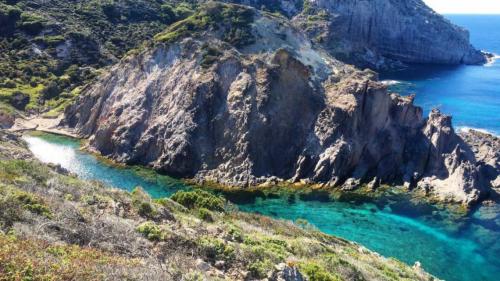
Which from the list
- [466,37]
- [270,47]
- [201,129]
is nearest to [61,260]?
[201,129]

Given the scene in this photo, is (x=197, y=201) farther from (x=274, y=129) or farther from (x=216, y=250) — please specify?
(x=274, y=129)

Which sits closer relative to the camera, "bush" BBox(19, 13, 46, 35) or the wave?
"bush" BBox(19, 13, 46, 35)

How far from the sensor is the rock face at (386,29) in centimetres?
14062

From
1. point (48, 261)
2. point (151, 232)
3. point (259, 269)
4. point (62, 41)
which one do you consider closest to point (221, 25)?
point (62, 41)

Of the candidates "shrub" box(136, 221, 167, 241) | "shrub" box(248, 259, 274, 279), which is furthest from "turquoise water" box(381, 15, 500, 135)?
"shrub" box(136, 221, 167, 241)

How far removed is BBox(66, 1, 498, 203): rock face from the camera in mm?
60656

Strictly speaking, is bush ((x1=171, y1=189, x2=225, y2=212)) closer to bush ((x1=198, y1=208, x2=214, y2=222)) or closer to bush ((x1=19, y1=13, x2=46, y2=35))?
bush ((x1=198, y1=208, x2=214, y2=222))

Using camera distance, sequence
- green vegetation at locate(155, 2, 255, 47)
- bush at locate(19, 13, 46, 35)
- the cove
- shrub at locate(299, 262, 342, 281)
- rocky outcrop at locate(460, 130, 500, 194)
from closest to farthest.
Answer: shrub at locate(299, 262, 342, 281) < the cove < rocky outcrop at locate(460, 130, 500, 194) < green vegetation at locate(155, 2, 255, 47) < bush at locate(19, 13, 46, 35)

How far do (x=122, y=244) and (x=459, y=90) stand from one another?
117 m

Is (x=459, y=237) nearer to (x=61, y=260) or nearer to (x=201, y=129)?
(x=201, y=129)

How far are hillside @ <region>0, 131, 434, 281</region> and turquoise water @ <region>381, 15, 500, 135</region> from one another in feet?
247

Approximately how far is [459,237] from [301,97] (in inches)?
1137

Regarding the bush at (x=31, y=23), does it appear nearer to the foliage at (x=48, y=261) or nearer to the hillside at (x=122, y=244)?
the hillside at (x=122, y=244)

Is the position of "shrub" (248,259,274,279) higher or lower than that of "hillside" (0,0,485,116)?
lower
